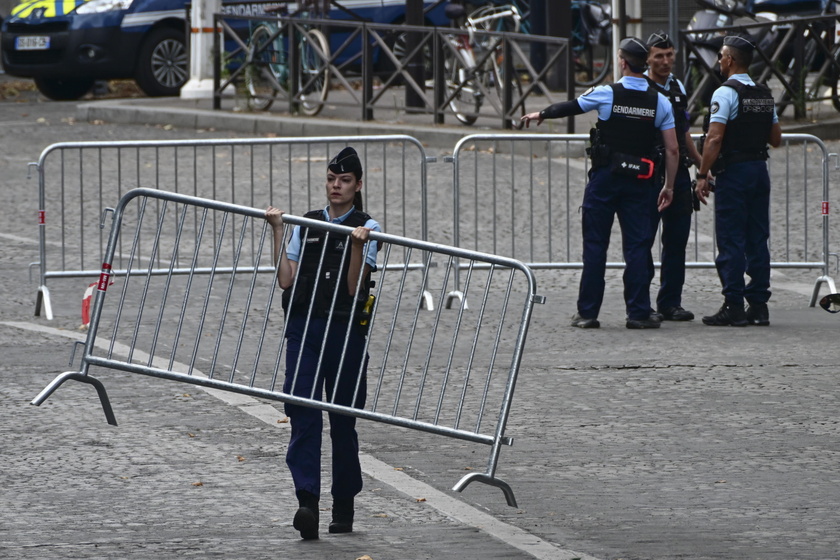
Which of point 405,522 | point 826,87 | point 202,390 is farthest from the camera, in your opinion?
point 826,87

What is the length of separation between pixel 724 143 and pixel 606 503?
4.19 meters

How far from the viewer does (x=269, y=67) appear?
66.4ft

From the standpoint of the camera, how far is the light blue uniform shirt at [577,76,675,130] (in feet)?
30.1

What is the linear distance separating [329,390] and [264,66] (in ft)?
48.9

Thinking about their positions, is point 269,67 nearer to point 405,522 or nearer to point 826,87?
point 826,87

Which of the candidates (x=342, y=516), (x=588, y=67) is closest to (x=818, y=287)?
(x=342, y=516)

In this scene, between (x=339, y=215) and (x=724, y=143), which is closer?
(x=339, y=215)

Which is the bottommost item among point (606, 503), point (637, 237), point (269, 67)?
point (606, 503)

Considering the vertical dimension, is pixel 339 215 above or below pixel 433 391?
above

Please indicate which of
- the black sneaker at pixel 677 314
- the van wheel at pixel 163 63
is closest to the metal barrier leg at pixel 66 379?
the black sneaker at pixel 677 314

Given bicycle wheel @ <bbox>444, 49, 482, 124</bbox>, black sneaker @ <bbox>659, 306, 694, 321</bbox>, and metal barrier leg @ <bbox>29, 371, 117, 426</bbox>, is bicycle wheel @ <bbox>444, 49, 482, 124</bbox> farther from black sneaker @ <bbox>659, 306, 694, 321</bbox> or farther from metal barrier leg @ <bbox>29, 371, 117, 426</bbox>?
metal barrier leg @ <bbox>29, 371, 117, 426</bbox>

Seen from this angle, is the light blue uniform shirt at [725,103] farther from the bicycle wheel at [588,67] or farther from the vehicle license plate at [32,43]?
the vehicle license plate at [32,43]

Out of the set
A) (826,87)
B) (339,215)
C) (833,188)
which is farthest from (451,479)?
(826,87)

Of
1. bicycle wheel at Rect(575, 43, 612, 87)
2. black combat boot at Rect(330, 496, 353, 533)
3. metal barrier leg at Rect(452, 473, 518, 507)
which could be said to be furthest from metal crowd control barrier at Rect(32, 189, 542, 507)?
bicycle wheel at Rect(575, 43, 612, 87)
